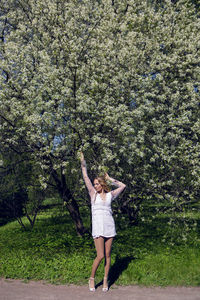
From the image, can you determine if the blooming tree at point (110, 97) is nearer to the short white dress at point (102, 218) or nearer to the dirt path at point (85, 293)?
the short white dress at point (102, 218)

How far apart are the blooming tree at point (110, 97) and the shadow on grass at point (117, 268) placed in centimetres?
175

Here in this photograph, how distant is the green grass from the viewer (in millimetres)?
7293

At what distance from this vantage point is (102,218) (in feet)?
21.1

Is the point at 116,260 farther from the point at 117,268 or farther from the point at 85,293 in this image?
the point at 85,293

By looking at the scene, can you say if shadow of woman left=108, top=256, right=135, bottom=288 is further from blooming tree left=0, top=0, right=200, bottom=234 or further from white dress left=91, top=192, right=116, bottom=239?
blooming tree left=0, top=0, right=200, bottom=234

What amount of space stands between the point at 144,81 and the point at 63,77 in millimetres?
2460

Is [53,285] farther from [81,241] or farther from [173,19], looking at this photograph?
[173,19]

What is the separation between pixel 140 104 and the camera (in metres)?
9.66

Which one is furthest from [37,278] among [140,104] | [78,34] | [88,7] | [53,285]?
[88,7]

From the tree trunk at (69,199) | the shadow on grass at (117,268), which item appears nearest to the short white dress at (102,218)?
the shadow on grass at (117,268)

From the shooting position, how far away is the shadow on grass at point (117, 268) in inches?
281

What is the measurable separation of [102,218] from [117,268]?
219 cm

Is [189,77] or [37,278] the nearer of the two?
[37,278]

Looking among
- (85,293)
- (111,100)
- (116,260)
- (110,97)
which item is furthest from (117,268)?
(110,97)
